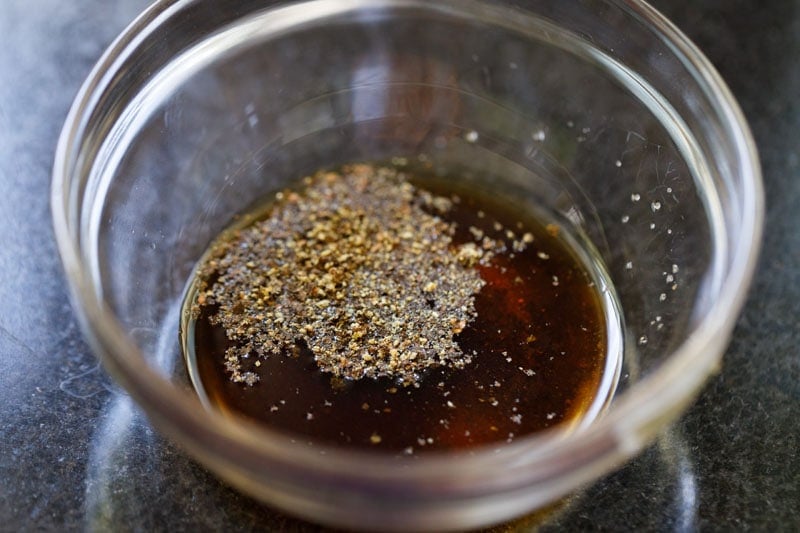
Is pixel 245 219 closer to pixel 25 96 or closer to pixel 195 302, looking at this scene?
pixel 195 302

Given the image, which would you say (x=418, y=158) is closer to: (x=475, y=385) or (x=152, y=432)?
(x=475, y=385)

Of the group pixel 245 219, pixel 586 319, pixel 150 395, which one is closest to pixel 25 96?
pixel 245 219

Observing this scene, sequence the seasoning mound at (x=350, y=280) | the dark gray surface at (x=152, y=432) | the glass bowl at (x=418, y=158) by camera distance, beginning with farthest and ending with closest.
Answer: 1. the seasoning mound at (x=350, y=280)
2. the dark gray surface at (x=152, y=432)
3. the glass bowl at (x=418, y=158)

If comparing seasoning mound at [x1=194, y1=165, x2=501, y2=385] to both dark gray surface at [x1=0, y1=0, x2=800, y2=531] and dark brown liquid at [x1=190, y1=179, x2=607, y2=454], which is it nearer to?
dark brown liquid at [x1=190, y1=179, x2=607, y2=454]

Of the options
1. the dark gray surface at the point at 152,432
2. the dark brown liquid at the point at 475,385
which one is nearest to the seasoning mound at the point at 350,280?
the dark brown liquid at the point at 475,385

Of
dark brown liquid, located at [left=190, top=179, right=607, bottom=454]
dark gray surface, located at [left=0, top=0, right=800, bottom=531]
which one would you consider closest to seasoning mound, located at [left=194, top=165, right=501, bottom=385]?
dark brown liquid, located at [left=190, top=179, right=607, bottom=454]

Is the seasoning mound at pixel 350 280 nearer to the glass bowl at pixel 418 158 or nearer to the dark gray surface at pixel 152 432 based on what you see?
the glass bowl at pixel 418 158
